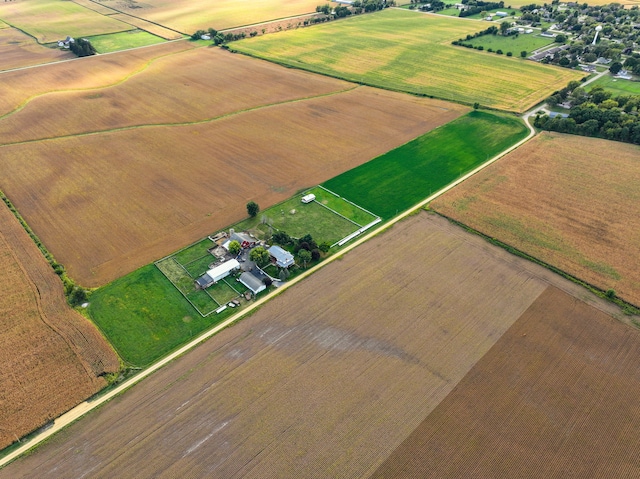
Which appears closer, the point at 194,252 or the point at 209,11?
the point at 194,252

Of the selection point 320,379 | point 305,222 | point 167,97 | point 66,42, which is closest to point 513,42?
point 167,97

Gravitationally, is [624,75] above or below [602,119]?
above

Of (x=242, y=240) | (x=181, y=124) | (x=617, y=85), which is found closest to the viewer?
(x=242, y=240)

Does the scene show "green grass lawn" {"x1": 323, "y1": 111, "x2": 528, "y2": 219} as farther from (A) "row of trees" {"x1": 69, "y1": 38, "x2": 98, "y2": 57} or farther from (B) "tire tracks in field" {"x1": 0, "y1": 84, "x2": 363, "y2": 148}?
(A) "row of trees" {"x1": 69, "y1": 38, "x2": 98, "y2": 57}

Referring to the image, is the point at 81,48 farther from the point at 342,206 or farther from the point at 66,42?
the point at 342,206

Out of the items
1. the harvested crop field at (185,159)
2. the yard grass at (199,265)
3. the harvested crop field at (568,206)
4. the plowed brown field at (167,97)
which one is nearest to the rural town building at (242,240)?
the yard grass at (199,265)

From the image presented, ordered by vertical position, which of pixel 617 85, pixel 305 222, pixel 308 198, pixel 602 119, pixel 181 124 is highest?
pixel 617 85

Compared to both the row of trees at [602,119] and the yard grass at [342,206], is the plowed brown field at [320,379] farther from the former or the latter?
the row of trees at [602,119]
